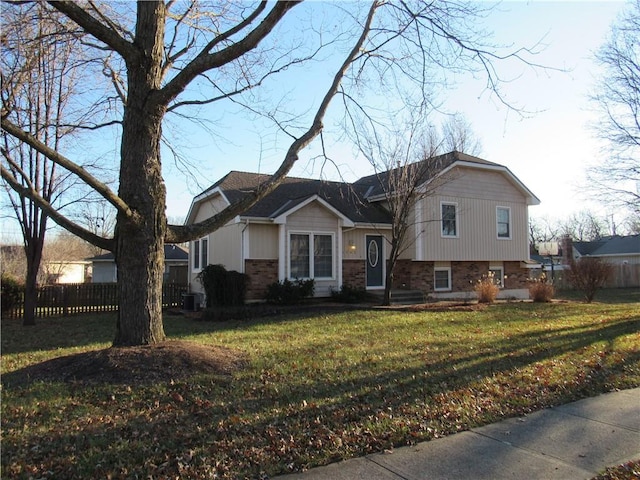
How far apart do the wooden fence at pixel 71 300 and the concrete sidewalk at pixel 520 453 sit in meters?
15.9

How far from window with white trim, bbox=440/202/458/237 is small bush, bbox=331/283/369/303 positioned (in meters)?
4.89

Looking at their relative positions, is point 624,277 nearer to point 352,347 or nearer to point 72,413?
point 352,347

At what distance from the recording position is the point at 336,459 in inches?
164

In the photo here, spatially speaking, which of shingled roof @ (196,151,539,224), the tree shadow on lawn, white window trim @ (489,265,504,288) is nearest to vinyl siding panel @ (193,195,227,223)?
shingled roof @ (196,151,539,224)

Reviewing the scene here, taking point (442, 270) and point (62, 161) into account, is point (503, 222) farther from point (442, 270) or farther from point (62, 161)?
point (62, 161)

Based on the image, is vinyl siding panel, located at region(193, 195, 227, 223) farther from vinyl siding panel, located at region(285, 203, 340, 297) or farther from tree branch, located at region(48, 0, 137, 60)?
tree branch, located at region(48, 0, 137, 60)

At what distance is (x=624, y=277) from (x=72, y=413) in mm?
42421

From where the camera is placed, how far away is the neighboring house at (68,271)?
134 ft

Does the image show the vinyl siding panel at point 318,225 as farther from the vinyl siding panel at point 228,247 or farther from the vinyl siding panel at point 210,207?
the vinyl siding panel at point 210,207

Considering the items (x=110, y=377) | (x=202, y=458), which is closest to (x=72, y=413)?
(x=110, y=377)

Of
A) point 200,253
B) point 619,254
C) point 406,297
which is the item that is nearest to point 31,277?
point 200,253

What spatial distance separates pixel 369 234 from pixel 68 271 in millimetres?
42601

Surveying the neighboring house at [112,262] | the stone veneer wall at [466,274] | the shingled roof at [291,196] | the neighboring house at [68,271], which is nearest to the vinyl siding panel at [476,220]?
the stone veneer wall at [466,274]

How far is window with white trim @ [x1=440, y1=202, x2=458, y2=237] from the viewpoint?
2025cm
